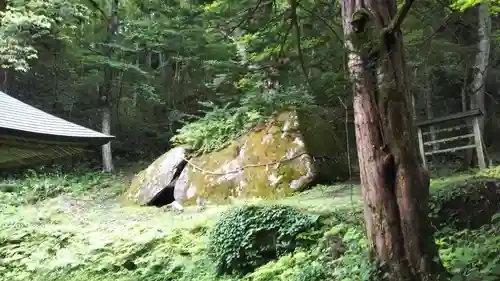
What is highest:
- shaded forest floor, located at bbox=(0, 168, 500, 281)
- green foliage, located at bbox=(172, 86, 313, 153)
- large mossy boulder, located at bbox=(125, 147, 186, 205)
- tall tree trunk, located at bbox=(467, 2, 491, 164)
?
tall tree trunk, located at bbox=(467, 2, 491, 164)

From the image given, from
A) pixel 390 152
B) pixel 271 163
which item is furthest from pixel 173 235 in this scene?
pixel 390 152

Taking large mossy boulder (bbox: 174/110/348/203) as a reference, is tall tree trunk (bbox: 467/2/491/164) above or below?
Answer: above

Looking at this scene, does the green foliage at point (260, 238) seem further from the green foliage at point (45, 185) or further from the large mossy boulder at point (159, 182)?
the green foliage at point (45, 185)

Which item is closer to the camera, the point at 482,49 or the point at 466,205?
the point at 466,205

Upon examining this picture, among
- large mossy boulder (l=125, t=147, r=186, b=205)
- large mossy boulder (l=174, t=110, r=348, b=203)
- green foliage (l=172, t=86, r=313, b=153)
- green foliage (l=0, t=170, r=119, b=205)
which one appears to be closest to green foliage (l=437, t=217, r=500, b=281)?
large mossy boulder (l=174, t=110, r=348, b=203)

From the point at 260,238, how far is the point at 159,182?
5.82 m

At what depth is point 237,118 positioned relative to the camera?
11719 millimetres

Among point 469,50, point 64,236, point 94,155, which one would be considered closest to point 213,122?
point 64,236

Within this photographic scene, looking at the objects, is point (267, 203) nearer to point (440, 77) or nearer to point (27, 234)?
point (27, 234)

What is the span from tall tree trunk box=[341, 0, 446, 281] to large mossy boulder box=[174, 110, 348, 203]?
5.65 m

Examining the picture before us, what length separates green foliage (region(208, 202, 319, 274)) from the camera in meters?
6.29

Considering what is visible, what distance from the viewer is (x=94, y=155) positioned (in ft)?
59.7

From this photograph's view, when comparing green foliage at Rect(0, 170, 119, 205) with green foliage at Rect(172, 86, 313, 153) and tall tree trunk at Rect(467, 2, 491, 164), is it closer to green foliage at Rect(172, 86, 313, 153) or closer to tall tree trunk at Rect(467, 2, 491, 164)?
green foliage at Rect(172, 86, 313, 153)

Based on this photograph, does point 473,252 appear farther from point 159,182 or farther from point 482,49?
point 159,182
